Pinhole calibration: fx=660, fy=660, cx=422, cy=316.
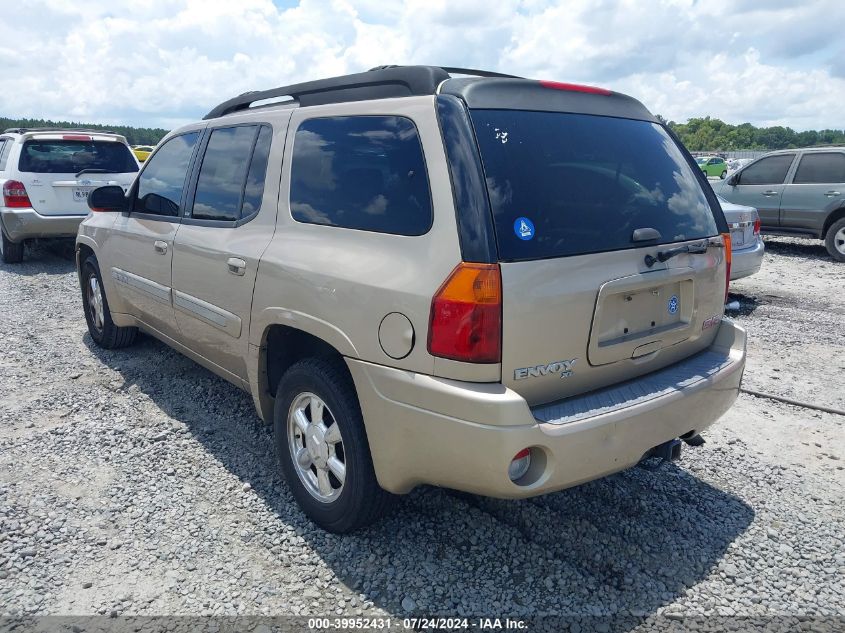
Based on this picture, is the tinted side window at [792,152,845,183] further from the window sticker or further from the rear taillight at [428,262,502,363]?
the rear taillight at [428,262,502,363]

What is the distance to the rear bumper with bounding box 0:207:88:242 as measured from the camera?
362 inches

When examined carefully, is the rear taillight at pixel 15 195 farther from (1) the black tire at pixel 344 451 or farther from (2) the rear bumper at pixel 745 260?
(2) the rear bumper at pixel 745 260

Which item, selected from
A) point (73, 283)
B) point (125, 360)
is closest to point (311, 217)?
point (125, 360)

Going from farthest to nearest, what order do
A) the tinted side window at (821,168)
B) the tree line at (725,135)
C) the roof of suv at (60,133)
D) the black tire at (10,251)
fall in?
the tree line at (725,135), the tinted side window at (821,168), the black tire at (10,251), the roof of suv at (60,133)

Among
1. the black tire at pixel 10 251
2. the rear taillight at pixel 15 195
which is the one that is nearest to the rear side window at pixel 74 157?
the rear taillight at pixel 15 195

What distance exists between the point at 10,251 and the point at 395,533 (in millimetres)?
9217

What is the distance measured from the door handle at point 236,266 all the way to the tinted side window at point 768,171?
10860 mm

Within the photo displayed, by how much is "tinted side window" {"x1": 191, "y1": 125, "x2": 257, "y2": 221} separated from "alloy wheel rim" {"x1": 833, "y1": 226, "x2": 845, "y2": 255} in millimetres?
10254

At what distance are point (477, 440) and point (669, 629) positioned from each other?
Answer: 3.49 ft

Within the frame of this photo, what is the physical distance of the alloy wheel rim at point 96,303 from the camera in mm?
5562

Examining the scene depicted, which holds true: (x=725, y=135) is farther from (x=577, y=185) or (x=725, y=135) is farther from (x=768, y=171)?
(x=577, y=185)

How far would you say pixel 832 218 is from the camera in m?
10.7

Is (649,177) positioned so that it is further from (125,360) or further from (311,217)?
(125,360)

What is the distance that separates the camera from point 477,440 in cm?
236
